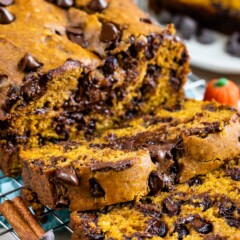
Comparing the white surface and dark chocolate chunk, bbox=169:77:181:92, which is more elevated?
dark chocolate chunk, bbox=169:77:181:92

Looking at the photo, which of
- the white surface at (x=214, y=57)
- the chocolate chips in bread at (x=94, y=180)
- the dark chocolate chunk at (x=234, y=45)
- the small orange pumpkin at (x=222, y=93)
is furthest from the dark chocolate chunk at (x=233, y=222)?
the dark chocolate chunk at (x=234, y=45)

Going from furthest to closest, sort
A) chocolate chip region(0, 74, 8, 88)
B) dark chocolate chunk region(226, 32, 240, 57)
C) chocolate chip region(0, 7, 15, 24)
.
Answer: dark chocolate chunk region(226, 32, 240, 57) → chocolate chip region(0, 7, 15, 24) → chocolate chip region(0, 74, 8, 88)

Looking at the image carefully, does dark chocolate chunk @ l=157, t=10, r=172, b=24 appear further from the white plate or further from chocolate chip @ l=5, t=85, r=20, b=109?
chocolate chip @ l=5, t=85, r=20, b=109

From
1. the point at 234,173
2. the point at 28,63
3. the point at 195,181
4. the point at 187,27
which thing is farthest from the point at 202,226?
the point at 187,27

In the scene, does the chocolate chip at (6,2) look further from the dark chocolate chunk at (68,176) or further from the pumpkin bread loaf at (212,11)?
the pumpkin bread loaf at (212,11)

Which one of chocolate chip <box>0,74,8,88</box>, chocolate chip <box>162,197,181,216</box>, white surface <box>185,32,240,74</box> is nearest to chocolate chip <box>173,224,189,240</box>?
chocolate chip <box>162,197,181,216</box>

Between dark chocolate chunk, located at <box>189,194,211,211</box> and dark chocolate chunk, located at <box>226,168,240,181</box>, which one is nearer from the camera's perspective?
dark chocolate chunk, located at <box>189,194,211,211</box>
